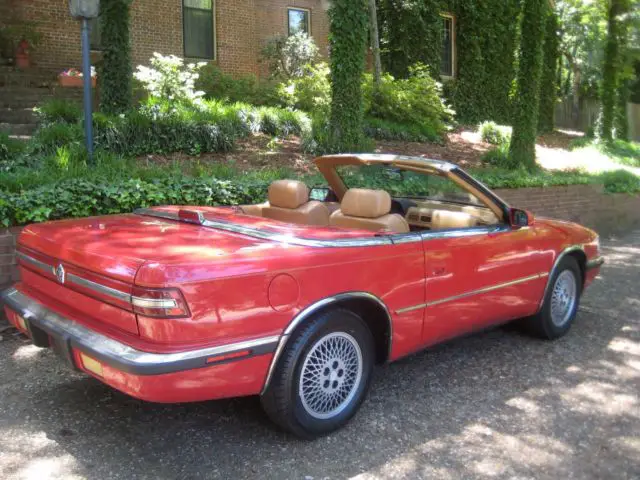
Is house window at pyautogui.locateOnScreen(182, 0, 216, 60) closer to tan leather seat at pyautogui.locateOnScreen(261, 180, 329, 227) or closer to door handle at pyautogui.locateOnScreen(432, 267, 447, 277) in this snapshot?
tan leather seat at pyautogui.locateOnScreen(261, 180, 329, 227)

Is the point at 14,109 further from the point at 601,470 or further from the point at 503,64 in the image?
the point at 503,64

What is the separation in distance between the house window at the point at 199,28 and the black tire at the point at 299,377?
13921 mm

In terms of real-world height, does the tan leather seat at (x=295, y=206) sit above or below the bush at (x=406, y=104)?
below

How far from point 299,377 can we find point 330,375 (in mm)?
269

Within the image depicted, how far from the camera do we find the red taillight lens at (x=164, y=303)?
112 inches

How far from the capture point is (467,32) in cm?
2100

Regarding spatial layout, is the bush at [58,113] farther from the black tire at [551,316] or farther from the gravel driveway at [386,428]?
the black tire at [551,316]

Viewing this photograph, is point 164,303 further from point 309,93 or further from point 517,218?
point 309,93

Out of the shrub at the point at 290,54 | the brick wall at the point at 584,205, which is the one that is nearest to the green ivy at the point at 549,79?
the shrub at the point at 290,54

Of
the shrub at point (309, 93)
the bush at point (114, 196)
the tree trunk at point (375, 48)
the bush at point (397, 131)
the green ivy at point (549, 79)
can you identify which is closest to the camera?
the bush at point (114, 196)

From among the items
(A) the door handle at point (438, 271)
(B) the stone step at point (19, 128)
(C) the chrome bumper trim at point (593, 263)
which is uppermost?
(B) the stone step at point (19, 128)

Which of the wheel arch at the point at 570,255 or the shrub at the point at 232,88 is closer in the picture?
the wheel arch at the point at 570,255

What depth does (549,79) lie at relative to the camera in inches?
963

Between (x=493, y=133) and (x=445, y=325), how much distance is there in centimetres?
1348
